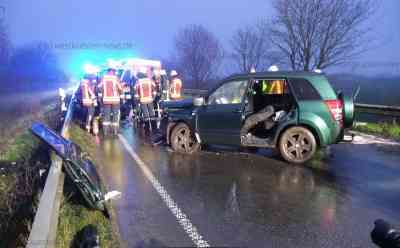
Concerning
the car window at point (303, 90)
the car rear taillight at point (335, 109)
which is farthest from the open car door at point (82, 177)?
the car rear taillight at point (335, 109)

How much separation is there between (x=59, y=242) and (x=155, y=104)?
10.1 m

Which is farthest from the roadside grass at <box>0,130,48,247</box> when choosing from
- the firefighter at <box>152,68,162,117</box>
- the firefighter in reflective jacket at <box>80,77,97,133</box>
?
the firefighter at <box>152,68,162,117</box>

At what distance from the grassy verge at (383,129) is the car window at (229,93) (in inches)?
188

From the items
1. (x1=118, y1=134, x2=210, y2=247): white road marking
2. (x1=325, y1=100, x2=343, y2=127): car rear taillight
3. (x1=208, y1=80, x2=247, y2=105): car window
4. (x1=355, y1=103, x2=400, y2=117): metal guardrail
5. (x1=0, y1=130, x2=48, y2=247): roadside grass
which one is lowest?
(x1=0, y1=130, x2=48, y2=247): roadside grass

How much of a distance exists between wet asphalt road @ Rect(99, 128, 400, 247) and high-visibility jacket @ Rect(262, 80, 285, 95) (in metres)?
1.33

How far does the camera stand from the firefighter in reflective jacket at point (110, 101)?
11.3 meters

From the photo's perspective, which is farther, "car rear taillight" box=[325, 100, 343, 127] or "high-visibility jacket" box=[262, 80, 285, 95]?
"high-visibility jacket" box=[262, 80, 285, 95]

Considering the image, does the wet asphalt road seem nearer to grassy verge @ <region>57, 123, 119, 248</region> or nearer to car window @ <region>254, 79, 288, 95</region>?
grassy verge @ <region>57, 123, 119, 248</region>

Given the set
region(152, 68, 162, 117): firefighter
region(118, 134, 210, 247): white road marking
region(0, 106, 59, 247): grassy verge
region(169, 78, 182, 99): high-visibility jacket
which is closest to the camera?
region(118, 134, 210, 247): white road marking

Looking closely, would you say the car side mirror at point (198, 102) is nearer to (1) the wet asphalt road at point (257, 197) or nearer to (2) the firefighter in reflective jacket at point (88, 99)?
(1) the wet asphalt road at point (257, 197)

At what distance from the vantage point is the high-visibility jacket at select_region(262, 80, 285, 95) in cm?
832

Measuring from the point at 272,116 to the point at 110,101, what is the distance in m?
5.33

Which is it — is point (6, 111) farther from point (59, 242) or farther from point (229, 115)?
point (59, 242)

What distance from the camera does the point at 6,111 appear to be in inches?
816
